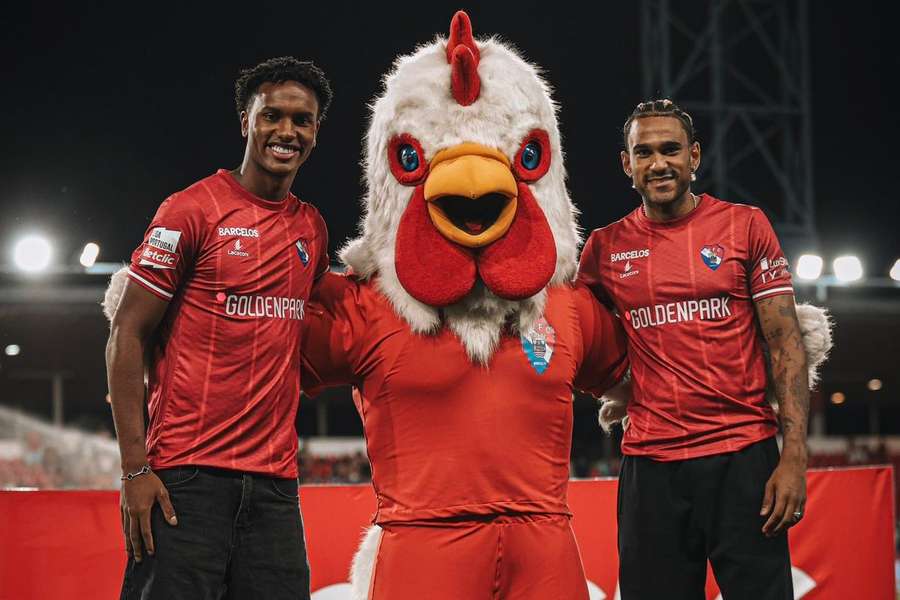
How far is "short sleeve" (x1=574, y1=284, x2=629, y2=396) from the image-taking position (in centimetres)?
275

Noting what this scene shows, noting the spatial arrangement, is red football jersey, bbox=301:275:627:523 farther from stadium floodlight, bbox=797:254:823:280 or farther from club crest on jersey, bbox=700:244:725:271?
stadium floodlight, bbox=797:254:823:280

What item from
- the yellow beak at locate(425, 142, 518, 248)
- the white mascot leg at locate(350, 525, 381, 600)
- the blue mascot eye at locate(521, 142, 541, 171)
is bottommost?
the white mascot leg at locate(350, 525, 381, 600)

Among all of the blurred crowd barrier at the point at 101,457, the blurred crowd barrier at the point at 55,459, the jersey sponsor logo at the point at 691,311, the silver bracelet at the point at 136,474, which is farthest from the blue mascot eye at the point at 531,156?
the blurred crowd barrier at the point at 55,459

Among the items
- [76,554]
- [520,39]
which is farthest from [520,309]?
[520,39]

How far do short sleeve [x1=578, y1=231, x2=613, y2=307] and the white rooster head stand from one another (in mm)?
223

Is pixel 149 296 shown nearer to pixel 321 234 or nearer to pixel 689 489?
pixel 321 234

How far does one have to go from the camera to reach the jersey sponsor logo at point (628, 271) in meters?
2.78

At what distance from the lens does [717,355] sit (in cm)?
268

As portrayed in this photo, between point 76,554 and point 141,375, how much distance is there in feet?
4.39

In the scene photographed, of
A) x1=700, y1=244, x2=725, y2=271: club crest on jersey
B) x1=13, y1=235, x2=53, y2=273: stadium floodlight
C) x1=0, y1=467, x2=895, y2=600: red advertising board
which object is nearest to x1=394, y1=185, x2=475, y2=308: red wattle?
x1=700, y1=244, x2=725, y2=271: club crest on jersey

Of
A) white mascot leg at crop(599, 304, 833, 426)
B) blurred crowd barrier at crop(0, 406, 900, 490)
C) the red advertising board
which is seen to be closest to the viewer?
white mascot leg at crop(599, 304, 833, 426)

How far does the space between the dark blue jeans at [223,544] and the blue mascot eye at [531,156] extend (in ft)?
3.27

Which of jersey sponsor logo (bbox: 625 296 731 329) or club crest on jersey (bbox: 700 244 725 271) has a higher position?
club crest on jersey (bbox: 700 244 725 271)

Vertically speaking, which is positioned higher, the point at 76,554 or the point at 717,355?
the point at 717,355
